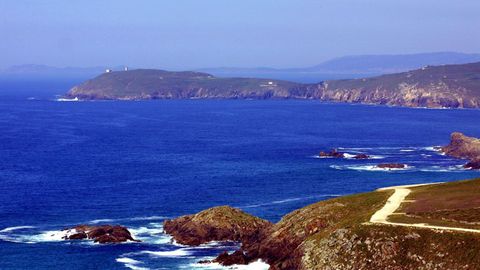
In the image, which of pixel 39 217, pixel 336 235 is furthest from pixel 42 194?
pixel 336 235

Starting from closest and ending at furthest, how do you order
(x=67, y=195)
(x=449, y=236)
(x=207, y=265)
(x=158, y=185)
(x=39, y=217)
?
1. (x=449, y=236)
2. (x=207, y=265)
3. (x=39, y=217)
4. (x=67, y=195)
5. (x=158, y=185)

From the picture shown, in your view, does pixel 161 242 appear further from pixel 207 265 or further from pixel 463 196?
pixel 463 196

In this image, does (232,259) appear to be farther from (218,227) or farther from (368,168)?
(368,168)

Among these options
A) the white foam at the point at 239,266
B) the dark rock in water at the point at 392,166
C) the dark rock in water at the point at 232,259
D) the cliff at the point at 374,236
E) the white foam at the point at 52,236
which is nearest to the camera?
the cliff at the point at 374,236

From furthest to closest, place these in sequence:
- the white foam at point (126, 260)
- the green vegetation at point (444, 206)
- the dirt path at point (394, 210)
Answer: the white foam at point (126, 260) < the green vegetation at point (444, 206) < the dirt path at point (394, 210)

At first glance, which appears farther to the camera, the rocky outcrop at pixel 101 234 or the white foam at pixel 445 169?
the white foam at pixel 445 169

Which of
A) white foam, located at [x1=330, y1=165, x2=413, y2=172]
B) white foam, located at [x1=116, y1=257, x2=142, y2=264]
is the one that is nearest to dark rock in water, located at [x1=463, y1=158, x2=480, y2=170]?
white foam, located at [x1=330, y1=165, x2=413, y2=172]

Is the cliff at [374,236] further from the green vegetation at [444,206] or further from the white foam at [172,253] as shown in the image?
the white foam at [172,253]

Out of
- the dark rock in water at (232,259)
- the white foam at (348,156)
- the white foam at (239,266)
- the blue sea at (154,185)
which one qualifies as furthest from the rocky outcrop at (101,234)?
the white foam at (348,156)
